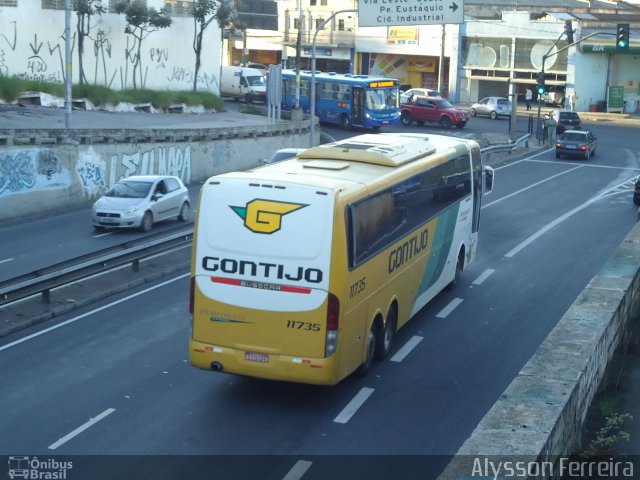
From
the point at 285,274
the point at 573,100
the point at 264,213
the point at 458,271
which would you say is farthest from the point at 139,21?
the point at 285,274

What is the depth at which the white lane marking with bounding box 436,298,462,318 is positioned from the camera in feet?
61.1

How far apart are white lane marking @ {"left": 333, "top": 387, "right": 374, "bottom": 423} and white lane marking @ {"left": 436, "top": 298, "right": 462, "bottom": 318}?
15.5ft

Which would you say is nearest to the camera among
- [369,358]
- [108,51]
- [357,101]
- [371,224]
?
[371,224]

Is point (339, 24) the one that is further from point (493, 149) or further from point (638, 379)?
point (638, 379)

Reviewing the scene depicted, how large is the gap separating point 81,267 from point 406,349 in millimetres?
7085

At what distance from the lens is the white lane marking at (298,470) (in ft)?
36.1

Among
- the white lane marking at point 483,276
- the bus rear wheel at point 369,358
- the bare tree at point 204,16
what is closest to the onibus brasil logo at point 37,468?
the bus rear wheel at point 369,358

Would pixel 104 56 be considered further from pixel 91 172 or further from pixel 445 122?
pixel 445 122

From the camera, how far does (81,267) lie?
64.1 feet

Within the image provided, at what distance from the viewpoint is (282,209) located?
42.2ft

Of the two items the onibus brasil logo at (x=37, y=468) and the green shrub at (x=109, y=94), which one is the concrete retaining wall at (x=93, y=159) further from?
the onibus brasil logo at (x=37, y=468)

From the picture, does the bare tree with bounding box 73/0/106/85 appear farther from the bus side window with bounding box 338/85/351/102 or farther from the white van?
the white van

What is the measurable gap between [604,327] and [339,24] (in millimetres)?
77715

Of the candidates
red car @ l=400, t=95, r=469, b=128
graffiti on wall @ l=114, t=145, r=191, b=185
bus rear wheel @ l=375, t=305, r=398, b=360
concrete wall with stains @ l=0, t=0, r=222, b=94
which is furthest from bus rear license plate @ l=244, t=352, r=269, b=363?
red car @ l=400, t=95, r=469, b=128
